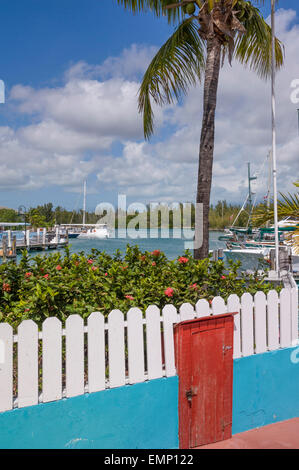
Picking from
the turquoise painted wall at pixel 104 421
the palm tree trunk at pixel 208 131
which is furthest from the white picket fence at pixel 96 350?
the palm tree trunk at pixel 208 131

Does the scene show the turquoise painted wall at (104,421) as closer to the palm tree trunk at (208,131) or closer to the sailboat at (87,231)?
the palm tree trunk at (208,131)

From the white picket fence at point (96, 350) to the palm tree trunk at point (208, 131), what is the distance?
190cm

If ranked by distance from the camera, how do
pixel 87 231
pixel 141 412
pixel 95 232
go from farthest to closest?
pixel 95 232 → pixel 87 231 → pixel 141 412

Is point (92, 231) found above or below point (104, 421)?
above

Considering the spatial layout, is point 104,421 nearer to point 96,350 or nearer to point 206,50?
point 96,350

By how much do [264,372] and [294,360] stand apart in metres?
0.46

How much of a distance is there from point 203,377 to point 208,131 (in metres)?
4.00

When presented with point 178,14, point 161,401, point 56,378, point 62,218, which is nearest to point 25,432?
point 56,378

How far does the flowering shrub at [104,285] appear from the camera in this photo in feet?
10.3

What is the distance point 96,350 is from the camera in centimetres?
290

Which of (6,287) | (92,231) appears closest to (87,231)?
(92,231)

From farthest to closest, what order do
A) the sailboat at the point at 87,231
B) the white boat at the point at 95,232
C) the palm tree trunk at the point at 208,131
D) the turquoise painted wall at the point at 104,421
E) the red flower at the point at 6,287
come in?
the white boat at the point at 95,232
the sailboat at the point at 87,231
the palm tree trunk at the point at 208,131
the red flower at the point at 6,287
the turquoise painted wall at the point at 104,421

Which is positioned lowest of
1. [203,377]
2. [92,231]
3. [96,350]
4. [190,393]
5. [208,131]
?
[190,393]

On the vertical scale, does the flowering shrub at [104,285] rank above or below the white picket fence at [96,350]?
above
